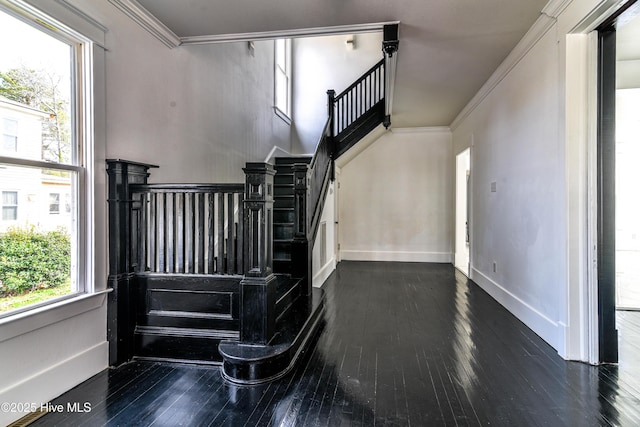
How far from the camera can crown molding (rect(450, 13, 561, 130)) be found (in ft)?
9.05

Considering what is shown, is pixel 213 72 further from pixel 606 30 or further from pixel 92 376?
pixel 606 30

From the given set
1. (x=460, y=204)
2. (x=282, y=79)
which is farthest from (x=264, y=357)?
(x=282, y=79)

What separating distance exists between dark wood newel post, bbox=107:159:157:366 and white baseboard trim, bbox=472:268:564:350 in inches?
134

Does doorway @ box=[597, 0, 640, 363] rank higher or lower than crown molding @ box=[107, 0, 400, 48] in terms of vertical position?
lower

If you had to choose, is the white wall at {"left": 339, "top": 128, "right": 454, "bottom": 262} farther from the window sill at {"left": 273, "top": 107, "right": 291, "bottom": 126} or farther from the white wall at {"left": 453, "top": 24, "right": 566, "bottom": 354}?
the white wall at {"left": 453, "top": 24, "right": 566, "bottom": 354}

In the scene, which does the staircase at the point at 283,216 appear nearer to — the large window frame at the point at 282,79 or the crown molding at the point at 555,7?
the large window frame at the point at 282,79

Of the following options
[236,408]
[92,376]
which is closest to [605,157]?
[236,408]

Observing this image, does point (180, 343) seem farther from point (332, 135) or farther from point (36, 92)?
point (332, 135)

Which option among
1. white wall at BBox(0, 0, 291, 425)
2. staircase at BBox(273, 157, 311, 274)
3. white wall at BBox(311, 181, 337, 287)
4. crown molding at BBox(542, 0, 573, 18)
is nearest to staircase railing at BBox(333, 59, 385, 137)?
staircase at BBox(273, 157, 311, 274)

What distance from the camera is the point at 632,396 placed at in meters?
2.02

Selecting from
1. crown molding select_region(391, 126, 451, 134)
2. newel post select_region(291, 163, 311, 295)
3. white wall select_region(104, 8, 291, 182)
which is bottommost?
newel post select_region(291, 163, 311, 295)

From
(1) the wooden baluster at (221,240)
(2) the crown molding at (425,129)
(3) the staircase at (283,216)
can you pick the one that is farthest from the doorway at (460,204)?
(1) the wooden baluster at (221,240)

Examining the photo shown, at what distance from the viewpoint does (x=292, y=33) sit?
2.91 metres

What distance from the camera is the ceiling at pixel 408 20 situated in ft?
8.21
